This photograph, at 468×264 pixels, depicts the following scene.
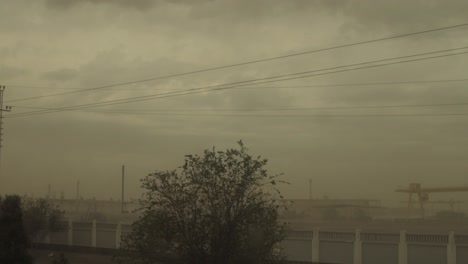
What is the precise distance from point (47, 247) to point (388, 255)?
108ft

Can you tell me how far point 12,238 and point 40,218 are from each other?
3422 centimetres

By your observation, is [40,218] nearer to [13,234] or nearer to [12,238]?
[13,234]

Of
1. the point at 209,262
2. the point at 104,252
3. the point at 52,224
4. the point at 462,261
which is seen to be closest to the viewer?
the point at 209,262

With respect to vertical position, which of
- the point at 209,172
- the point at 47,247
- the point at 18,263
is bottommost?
the point at 47,247

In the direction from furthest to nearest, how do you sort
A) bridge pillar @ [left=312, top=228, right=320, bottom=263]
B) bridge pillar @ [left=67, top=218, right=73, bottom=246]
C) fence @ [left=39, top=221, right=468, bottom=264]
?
bridge pillar @ [left=67, top=218, right=73, bottom=246]
bridge pillar @ [left=312, top=228, right=320, bottom=263]
fence @ [left=39, top=221, right=468, bottom=264]

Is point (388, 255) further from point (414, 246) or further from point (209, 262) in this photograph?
point (209, 262)

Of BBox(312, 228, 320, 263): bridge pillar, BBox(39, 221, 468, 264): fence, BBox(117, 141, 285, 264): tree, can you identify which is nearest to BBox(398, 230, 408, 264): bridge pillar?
BBox(39, 221, 468, 264): fence

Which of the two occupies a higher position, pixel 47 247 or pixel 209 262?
pixel 209 262

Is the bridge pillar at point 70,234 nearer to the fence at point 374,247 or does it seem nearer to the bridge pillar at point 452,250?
the fence at point 374,247

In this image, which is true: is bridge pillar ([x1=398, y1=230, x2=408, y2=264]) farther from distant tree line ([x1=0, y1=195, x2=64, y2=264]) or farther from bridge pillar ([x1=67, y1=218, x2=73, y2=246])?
bridge pillar ([x1=67, y1=218, x2=73, y2=246])

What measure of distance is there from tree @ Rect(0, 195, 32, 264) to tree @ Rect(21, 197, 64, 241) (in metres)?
31.2

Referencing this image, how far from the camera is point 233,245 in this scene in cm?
1548

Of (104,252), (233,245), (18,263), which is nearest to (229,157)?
(233,245)

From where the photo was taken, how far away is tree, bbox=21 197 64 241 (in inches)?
2014
